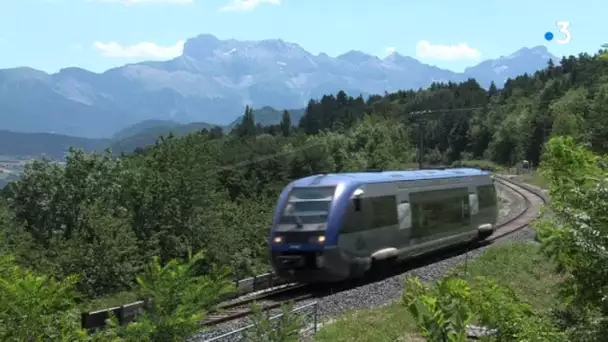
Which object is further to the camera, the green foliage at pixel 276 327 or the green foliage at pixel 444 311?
the green foliage at pixel 276 327

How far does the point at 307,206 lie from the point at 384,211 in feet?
7.77

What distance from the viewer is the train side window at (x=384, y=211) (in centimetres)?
1878

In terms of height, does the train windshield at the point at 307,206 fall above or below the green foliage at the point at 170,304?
below

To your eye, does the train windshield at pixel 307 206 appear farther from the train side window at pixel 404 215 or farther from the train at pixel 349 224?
the train side window at pixel 404 215

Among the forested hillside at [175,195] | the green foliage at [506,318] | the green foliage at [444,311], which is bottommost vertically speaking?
the forested hillside at [175,195]

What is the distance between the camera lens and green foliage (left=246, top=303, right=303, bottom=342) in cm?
533

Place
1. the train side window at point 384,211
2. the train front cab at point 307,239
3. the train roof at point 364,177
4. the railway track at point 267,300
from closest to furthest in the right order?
the railway track at point 267,300 → the train front cab at point 307,239 → the train roof at point 364,177 → the train side window at point 384,211

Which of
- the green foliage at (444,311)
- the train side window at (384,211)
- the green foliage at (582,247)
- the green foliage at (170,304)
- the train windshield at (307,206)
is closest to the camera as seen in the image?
the green foliage at (444,311)

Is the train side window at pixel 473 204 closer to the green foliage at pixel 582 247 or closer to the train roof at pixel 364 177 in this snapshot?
the train roof at pixel 364 177

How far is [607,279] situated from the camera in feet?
16.8

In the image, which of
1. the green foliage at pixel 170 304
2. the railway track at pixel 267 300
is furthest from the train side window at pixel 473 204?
the green foliage at pixel 170 304

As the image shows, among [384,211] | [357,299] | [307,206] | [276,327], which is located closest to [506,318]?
[276,327]

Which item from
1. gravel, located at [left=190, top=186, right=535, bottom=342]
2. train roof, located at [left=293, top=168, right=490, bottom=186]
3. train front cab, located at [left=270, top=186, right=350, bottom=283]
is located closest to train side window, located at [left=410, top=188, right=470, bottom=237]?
train roof, located at [left=293, top=168, right=490, bottom=186]

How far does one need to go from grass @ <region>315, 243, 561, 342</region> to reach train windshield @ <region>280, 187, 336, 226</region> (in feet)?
11.9
